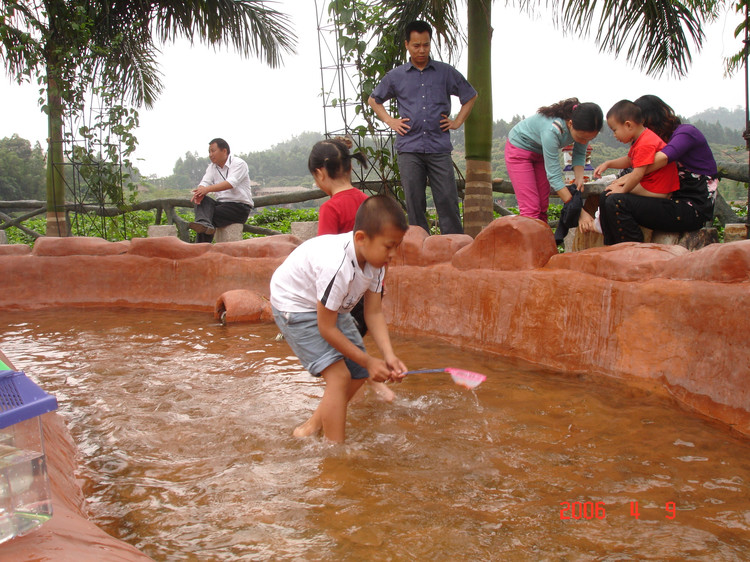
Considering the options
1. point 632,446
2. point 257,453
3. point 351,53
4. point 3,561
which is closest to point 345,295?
point 257,453

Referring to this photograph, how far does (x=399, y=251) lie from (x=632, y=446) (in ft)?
7.74

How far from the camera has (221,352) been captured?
4.11 m

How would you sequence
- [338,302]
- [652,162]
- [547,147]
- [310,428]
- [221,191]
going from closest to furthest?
[338,302], [310,428], [652,162], [547,147], [221,191]

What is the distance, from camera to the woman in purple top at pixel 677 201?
3627 mm

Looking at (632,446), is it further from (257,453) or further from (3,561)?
(3,561)

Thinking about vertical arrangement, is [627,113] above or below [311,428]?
above

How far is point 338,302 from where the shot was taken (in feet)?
7.68

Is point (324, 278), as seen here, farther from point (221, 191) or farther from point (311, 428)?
point (221, 191)

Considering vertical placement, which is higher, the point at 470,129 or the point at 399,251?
the point at 470,129

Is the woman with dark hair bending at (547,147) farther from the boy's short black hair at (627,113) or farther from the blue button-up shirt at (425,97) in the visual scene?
the blue button-up shirt at (425,97)

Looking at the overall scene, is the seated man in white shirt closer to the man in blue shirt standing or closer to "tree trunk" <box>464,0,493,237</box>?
the man in blue shirt standing

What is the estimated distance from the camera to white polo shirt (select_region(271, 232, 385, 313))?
2334 mm

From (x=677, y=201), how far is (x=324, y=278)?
238cm
